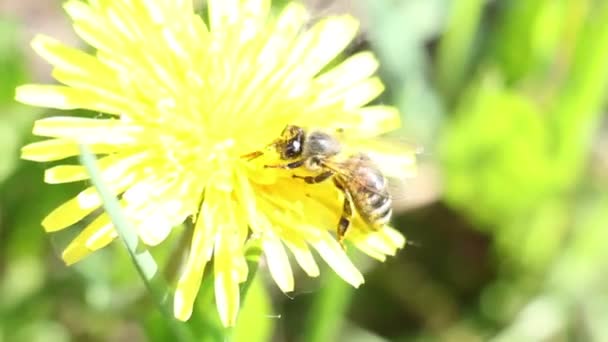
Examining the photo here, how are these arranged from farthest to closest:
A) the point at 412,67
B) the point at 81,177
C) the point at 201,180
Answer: the point at 412,67 < the point at 201,180 < the point at 81,177

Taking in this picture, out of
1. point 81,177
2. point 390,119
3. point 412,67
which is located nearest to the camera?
point 81,177

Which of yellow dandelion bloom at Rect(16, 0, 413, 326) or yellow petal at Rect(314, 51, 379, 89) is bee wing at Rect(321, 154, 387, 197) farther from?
yellow petal at Rect(314, 51, 379, 89)

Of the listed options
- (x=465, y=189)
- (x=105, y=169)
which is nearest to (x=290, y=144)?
(x=105, y=169)

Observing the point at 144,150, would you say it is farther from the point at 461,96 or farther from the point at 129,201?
the point at 461,96

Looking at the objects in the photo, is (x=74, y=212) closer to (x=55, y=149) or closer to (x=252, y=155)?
(x=55, y=149)

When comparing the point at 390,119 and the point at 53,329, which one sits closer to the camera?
the point at 390,119

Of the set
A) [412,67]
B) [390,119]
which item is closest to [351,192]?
[390,119]

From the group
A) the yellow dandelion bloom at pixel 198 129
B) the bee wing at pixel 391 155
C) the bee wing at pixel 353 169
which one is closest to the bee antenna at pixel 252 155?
the yellow dandelion bloom at pixel 198 129
